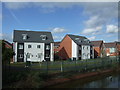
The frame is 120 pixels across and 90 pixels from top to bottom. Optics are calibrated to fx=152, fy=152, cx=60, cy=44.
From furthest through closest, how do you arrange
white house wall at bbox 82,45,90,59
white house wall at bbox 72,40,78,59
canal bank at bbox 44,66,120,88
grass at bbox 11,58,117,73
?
white house wall at bbox 82,45,90,59 < white house wall at bbox 72,40,78,59 < grass at bbox 11,58,117,73 < canal bank at bbox 44,66,120,88

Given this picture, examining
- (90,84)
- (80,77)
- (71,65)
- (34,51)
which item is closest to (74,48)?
(34,51)

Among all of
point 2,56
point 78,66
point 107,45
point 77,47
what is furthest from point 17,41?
point 107,45

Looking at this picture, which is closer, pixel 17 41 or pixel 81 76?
pixel 81 76

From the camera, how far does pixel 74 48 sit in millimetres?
41812

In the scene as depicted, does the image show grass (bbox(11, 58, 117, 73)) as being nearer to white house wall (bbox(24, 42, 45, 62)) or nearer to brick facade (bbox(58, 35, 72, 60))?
white house wall (bbox(24, 42, 45, 62))

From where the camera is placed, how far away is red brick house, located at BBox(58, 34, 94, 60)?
41.8 m

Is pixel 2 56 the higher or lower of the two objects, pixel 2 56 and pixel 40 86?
the higher

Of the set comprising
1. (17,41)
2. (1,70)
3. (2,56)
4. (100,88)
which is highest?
(17,41)

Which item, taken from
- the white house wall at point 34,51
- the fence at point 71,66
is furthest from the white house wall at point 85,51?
the fence at point 71,66

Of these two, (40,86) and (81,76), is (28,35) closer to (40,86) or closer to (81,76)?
(81,76)

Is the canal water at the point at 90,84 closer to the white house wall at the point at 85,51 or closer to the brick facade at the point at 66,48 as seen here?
the brick facade at the point at 66,48

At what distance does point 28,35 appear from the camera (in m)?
35.8

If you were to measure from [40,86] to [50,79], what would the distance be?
92.1 inches

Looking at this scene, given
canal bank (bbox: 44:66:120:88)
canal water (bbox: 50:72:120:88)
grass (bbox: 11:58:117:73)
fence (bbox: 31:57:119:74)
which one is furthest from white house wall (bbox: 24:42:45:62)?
canal water (bbox: 50:72:120:88)
